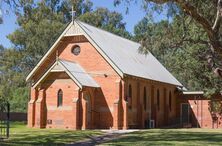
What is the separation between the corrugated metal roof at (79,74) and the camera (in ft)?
129

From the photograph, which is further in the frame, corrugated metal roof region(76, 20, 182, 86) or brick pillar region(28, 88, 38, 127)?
corrugated metal roof region(76, 20, 182, 86)

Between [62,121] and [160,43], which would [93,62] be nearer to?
[62,121]

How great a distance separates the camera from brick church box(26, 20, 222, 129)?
39.7 m

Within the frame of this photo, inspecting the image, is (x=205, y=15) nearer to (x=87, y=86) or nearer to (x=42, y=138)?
(x=42, y=138)

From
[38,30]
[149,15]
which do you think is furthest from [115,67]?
[38,30]

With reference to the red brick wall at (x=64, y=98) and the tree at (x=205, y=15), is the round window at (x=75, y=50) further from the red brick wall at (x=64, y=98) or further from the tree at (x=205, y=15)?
the tree at (x=205, y=15)

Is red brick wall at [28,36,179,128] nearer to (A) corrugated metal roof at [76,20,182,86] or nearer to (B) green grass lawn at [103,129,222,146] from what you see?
(A) corrugated metal roof at [76,20,182,86]

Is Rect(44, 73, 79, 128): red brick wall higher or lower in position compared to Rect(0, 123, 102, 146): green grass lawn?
higher

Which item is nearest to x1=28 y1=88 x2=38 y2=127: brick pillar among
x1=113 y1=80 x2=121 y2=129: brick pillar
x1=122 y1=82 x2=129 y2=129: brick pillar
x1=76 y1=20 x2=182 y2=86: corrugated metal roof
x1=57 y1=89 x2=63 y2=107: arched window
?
x1=57 y1=89 x2=63 y2=107: arched window

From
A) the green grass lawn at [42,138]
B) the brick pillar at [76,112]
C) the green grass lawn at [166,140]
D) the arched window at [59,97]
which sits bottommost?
the green grass lawn at [166,140]

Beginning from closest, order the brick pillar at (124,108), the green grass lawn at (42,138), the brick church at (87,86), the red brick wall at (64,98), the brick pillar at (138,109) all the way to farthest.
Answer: the green grass lawn at (42,138) → the red brick wall at (64,98) → the brick church at (87,86) → the brick pillar at (124,108) → the brick pillar at (138,109)

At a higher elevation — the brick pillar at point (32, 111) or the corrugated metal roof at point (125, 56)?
the corrugated metal roof at point (125, 56)

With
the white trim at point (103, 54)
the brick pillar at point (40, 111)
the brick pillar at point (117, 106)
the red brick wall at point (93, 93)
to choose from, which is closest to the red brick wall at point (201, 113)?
the red brick wall at point (93, 93)

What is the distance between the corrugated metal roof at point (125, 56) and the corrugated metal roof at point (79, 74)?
112 inches
